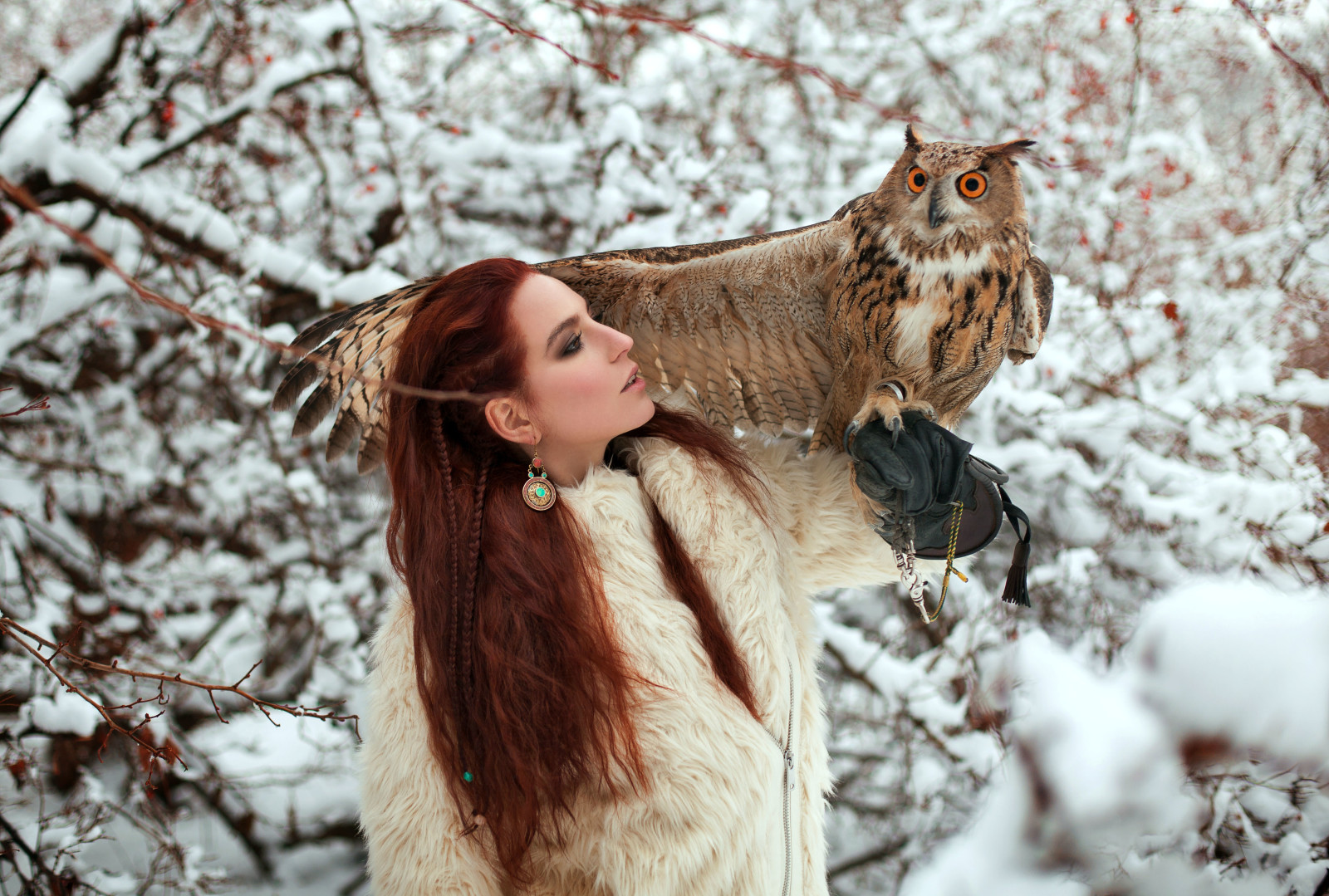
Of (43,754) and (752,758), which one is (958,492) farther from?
(43,754)

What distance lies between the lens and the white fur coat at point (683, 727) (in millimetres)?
1091

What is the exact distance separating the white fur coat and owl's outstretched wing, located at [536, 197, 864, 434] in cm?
20

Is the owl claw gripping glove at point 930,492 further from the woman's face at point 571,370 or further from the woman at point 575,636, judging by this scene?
the woman's face at point 571,370

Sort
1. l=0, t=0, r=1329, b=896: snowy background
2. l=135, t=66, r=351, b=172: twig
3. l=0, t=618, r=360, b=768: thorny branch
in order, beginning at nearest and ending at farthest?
l=0, t=618, r=360, b=768: thorny branch, l=0, t=0, r=1329, b=896: snowy background, l=135, t=66, r=351, b=172: twig

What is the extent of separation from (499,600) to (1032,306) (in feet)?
3.28

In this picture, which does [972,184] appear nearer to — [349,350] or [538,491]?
[538,491]

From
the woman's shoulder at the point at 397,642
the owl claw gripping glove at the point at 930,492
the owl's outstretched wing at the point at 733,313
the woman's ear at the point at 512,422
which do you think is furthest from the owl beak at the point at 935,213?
the woman's shoulder at the point at 397,642

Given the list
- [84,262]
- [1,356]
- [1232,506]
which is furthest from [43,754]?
[1232,506]

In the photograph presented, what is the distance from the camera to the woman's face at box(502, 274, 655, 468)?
123 centimetres

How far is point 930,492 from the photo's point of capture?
109 centimetres

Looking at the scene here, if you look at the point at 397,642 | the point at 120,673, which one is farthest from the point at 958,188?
the point at 120,673

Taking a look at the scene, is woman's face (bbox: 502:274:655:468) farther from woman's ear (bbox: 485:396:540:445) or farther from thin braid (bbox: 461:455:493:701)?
thin braid (bbox: 461:455:493:701)

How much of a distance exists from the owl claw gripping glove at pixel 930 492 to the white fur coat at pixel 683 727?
0.11 m

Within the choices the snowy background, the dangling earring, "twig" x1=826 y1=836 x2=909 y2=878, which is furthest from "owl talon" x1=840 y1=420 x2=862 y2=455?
"twig" x1=826 y1=836 x2=909 y2=878
